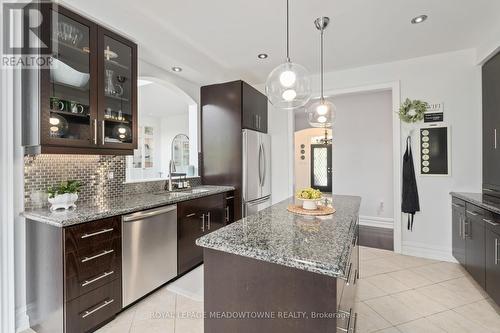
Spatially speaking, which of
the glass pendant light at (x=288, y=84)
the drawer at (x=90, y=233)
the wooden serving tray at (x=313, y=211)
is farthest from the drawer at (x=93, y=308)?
Answer: the glass pendant light at (x=288, y=84)

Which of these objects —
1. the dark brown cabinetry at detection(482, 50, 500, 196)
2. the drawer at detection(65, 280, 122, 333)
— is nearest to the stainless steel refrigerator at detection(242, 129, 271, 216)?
the drawer at detection(65, 280, 122, 333)

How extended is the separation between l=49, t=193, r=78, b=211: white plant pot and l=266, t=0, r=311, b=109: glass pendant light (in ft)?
6.07

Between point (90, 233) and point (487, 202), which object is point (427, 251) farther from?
point (90, 233)

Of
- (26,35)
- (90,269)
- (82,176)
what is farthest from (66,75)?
(90,269)

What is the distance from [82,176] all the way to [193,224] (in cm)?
125

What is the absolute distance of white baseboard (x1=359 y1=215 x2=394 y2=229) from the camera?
4.93 m

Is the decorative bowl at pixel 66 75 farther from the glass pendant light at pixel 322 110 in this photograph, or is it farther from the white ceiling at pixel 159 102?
the glass pendant light at pixel 322 110

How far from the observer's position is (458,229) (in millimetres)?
2934

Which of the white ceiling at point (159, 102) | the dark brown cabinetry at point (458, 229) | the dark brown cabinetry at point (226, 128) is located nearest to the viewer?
the dark brown cabinetry at point (458, 229)

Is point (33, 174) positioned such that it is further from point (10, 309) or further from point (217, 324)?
point (217, 324)

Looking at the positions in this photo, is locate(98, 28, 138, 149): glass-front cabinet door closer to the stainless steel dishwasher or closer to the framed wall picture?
the stainless steel dishwasher

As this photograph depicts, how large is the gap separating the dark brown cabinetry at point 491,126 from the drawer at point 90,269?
3.92 meters

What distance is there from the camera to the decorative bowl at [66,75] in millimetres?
1854

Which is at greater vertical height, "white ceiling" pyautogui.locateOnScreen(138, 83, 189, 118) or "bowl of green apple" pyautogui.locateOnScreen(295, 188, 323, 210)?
"white ceiling" pyautogui.locateOnScreen(138, 83, 189, 118)
